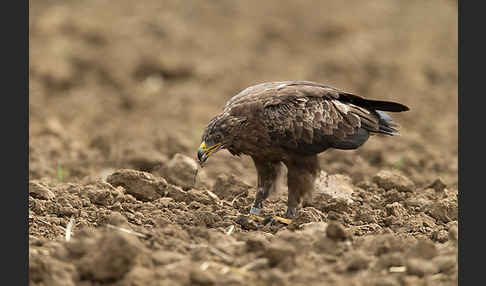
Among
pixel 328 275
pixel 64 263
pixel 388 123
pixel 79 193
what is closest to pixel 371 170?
pixel 388 123

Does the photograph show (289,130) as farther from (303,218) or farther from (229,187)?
(229,187)

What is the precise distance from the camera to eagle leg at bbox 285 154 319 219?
23.0 ft

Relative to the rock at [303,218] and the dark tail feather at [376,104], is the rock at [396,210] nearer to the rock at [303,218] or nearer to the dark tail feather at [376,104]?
the rock at [303,218]

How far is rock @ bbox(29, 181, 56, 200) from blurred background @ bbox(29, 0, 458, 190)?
207 centimetres

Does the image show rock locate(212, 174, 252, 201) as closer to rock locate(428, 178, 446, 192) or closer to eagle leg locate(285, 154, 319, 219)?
eagle leg locate(285, 154, 319, 219)

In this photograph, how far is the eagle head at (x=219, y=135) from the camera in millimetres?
6859

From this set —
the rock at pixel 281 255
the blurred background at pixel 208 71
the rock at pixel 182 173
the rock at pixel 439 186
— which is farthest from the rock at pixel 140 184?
the rock at pixel 439 186

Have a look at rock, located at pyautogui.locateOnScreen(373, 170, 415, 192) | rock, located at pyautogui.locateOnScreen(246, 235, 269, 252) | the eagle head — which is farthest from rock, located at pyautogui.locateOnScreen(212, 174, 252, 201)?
rock, located at pyautogui.locateOnScreen(246, 235, 269, 252)

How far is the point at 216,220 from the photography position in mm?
6879

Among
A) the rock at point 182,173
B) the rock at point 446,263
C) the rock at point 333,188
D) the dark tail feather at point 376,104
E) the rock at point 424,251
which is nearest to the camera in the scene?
the rock at point 446,263

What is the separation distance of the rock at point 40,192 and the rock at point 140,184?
2.49 ft

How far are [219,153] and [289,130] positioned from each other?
4.17 metres

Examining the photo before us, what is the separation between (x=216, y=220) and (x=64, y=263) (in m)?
2.05

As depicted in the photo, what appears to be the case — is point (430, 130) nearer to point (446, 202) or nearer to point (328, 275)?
point (446, 202)
